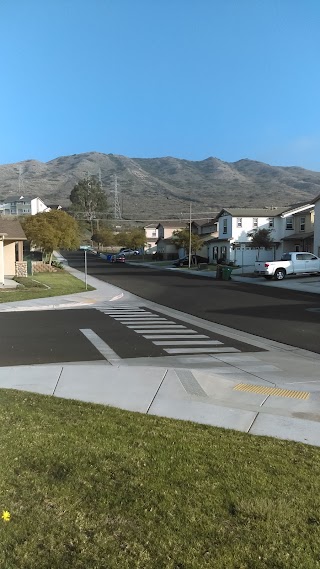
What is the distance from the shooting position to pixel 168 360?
9.54 metres

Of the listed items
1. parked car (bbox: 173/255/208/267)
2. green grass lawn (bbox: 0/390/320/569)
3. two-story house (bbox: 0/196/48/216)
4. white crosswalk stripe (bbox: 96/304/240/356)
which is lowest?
parked car (bbox: 173/255/208/267)

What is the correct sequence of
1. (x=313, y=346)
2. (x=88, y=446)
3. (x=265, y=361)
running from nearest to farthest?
(x=88, y=446)
(x=265, y=361)
(x=313, y=346)

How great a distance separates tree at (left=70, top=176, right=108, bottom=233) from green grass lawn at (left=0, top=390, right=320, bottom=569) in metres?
132

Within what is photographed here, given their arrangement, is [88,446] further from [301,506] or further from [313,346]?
[313,346]

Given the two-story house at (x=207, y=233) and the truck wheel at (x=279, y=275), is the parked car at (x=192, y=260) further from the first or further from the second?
the truck wheel at (x=279, y=275)

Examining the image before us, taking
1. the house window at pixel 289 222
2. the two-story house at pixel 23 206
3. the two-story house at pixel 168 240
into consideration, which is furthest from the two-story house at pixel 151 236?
the two-story house at pixel 23 206

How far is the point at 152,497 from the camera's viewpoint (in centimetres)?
366

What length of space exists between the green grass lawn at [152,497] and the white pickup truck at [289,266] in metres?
32.5

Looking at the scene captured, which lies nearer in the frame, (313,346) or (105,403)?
(105,403)

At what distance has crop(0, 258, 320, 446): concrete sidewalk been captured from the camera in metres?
5.95

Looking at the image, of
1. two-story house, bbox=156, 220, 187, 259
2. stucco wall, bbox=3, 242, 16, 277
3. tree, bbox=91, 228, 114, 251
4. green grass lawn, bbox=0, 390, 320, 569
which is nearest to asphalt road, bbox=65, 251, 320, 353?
green grass lawn, bbox=0, 390, 320, 569

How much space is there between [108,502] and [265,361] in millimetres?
6418

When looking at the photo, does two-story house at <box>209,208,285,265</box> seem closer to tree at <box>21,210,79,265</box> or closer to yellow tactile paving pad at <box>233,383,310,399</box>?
tree at <box>21,210,79,265</box>

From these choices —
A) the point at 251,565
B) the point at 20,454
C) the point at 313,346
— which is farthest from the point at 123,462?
the point at 313,346
